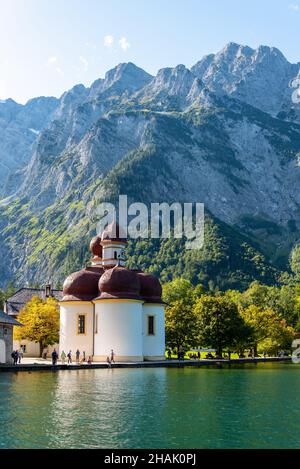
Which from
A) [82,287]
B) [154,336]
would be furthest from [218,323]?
[82,287]

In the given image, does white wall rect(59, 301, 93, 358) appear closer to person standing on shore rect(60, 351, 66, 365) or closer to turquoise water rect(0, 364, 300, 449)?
person standing on shore rect(60, 351, 66, 365)

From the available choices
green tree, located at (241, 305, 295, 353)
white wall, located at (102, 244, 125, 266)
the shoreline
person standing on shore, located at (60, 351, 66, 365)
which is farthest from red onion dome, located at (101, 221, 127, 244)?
green tree, located at (241, 305, 295, 353)

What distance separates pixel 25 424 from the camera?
23672 millimetres

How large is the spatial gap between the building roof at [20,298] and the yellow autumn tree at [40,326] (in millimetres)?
11206

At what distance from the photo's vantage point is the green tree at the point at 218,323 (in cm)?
7950

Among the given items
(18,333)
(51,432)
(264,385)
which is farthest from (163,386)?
(18,333)

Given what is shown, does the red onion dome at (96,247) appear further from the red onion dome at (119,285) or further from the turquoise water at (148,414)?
the turquoise water at (148,414)

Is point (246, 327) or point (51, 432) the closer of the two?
point (51, 432)

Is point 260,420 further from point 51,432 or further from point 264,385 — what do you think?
point 264,385

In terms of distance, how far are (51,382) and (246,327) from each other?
44.6 metres

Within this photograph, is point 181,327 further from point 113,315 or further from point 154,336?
point 113,315

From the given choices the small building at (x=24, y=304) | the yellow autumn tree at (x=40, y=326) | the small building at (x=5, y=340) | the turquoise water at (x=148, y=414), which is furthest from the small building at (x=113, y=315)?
the turquoise water at (x=148, y=414)

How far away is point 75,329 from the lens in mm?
72438

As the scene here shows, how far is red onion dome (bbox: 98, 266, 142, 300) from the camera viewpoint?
69.5 m
